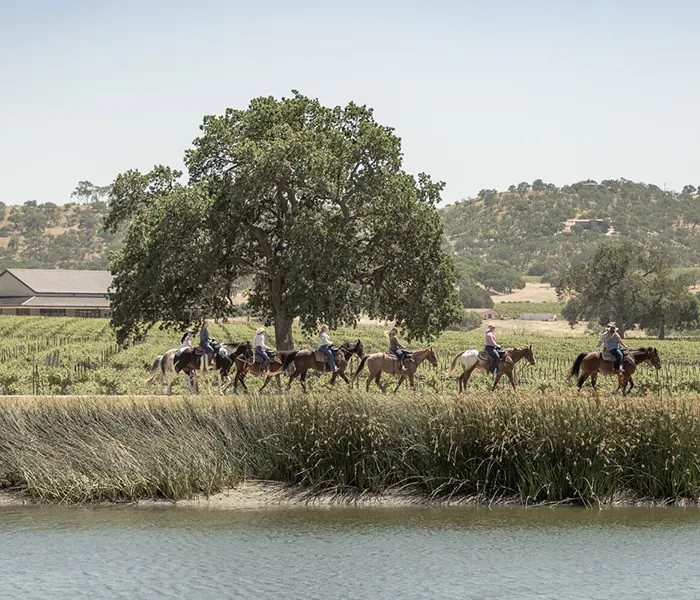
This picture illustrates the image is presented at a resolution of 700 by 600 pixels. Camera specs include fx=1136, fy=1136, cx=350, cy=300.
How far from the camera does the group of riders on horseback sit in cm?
3120

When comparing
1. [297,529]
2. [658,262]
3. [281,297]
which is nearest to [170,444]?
[297,529]

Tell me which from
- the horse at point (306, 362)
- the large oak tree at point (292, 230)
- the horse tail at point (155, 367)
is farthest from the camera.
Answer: the large oak tree at point (292, 230)

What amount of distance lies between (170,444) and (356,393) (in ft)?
11.9

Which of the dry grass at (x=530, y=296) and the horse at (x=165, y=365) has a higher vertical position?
the dry grass at (x=530, y=296)

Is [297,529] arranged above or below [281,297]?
below

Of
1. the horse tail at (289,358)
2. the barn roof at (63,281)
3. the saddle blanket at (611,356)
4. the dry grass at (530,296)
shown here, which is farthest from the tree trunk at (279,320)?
the dry grass at (530,296)

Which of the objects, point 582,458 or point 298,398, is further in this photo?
point 298,398

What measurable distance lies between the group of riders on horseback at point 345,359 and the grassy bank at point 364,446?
30.0ft

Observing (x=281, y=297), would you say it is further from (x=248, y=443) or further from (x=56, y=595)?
(x=56, y=595)

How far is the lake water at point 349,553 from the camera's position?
15.9 m

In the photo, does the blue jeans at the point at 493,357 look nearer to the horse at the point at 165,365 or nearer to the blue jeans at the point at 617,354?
the blue jeans at the point at 617,354

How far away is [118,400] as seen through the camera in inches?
892

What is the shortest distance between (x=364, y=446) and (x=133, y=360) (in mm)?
32937

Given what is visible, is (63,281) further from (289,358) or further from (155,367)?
(289,358)
